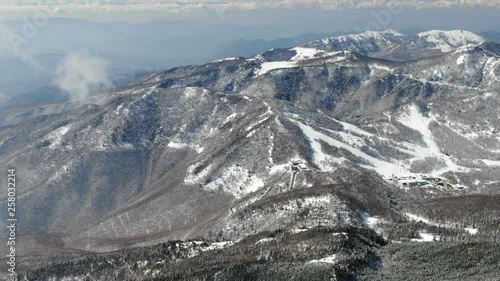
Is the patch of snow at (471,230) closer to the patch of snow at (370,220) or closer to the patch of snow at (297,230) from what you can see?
the patch of snow at (370,220)

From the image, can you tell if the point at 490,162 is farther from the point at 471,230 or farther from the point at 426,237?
the point at 426,237

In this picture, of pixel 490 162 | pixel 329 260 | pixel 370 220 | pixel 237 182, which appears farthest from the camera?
pixel 490 162

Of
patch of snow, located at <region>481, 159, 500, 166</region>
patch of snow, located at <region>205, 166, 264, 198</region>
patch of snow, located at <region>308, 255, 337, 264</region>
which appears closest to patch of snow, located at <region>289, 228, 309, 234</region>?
patch of snow, located at <region>308, 255, 337, 264</region>

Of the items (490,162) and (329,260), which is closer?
(329,260)

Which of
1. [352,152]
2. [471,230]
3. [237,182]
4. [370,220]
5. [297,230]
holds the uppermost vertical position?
[352,152]

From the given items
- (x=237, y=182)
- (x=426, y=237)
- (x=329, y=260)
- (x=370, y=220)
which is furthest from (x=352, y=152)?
(x=329, y=260)

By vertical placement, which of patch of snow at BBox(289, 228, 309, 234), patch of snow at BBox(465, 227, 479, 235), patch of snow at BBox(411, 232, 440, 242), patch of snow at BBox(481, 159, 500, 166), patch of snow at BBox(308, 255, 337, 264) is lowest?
patch of snow at BBox(481, 159, 500, 166)

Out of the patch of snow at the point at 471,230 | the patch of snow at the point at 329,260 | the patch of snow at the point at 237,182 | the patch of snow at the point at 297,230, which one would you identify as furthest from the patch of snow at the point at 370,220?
the patch of snow at the point at 237,182

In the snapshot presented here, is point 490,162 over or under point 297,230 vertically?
under

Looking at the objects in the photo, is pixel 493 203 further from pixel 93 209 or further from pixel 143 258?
pixel 93 209

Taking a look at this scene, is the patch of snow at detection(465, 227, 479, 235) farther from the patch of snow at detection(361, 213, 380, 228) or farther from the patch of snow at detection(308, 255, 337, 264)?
the patch of snow at detection(308, 255, 337, 264)

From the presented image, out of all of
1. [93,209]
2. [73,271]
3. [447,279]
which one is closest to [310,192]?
[447,279]
